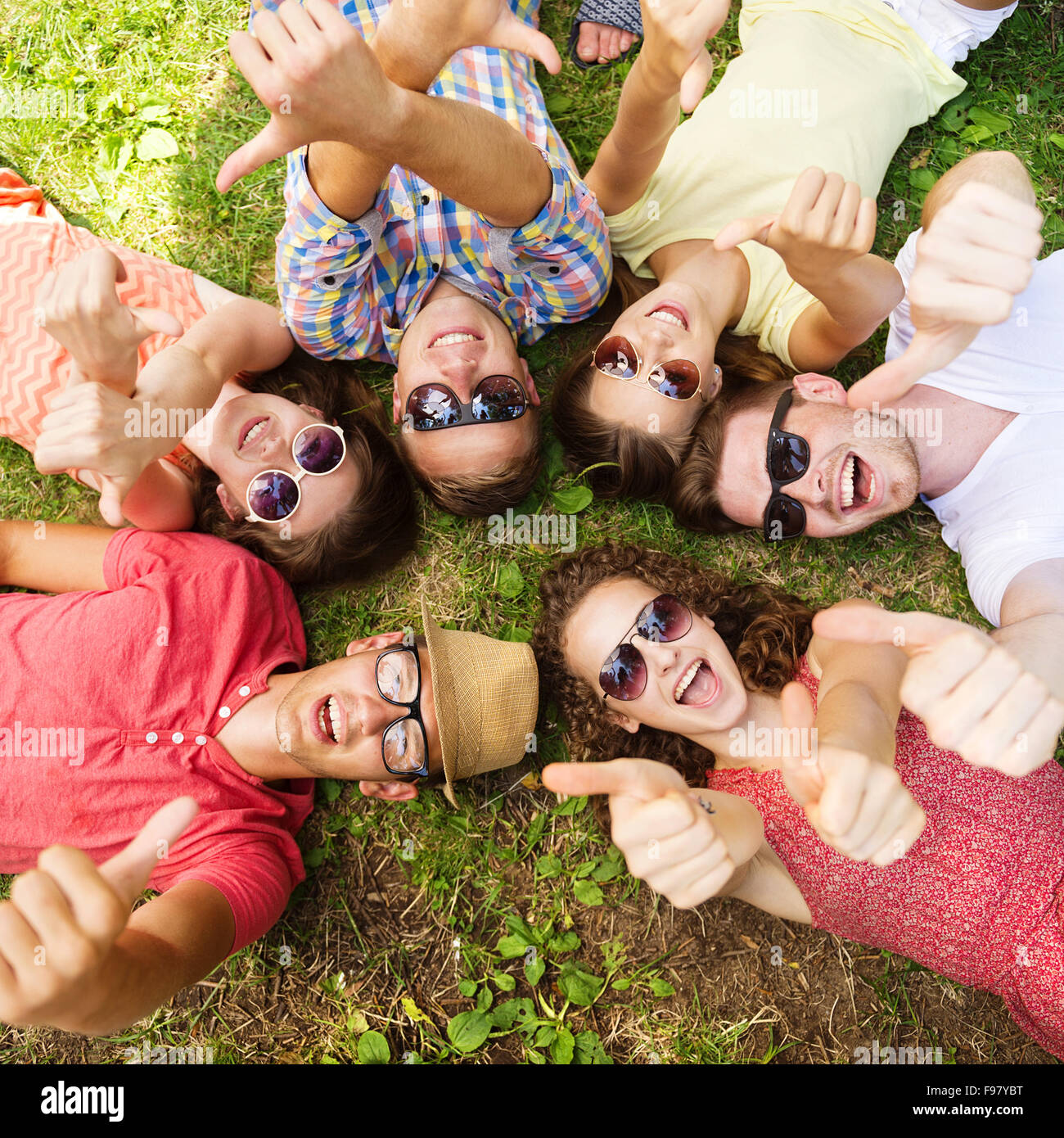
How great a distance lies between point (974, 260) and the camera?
7.59 feet

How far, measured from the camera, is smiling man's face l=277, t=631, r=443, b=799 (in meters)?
3.45

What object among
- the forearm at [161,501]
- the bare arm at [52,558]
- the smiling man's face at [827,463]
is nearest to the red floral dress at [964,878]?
the smiling man's face at [827,463]

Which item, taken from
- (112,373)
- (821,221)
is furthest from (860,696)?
(112,373)

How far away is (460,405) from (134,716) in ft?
6.76

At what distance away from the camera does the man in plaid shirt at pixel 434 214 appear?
2.42 metres

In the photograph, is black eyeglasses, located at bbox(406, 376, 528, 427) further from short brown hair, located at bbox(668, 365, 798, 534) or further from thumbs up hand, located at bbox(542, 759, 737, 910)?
thumbs up hand, located at bbox(542, 759, 737, 910)

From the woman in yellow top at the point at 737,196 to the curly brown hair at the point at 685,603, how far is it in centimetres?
47

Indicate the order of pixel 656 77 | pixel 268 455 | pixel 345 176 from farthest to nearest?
pixel 268 455 < pixel 656 77 < pixel 345 176

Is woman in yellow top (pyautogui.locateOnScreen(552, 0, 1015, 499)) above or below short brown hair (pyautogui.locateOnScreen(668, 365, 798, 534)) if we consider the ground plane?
above

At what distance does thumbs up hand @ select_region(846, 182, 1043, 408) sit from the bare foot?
2.79 metres

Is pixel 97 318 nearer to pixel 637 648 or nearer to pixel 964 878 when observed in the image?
pixel 637 648

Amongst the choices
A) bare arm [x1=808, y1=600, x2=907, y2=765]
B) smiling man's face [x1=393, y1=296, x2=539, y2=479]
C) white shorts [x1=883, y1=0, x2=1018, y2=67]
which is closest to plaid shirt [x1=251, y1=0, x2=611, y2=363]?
smiling man's face [x1=393, y1=296, x2=539, y2=479]
